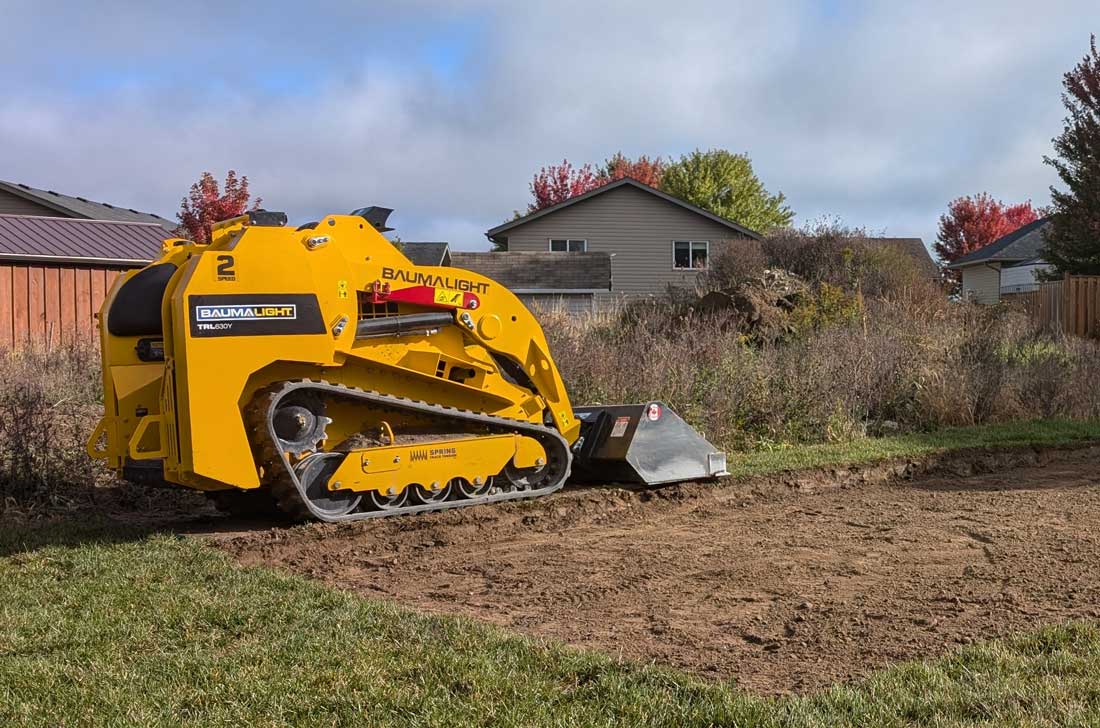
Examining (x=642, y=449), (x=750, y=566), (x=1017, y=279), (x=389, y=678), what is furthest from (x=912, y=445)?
(x=1017, y=279)

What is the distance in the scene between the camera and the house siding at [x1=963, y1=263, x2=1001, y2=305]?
41.6 m

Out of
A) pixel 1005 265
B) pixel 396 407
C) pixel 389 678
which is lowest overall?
pixel 389 678

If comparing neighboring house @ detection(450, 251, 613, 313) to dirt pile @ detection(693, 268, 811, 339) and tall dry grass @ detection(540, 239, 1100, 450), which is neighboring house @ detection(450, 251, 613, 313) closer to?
dirt pile @ detection(693, 268, 811, 339)

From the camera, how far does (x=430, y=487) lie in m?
8.02

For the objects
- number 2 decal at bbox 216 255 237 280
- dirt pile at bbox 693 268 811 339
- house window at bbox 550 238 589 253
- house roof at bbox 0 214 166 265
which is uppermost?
house window at bbox 550 238 589 253

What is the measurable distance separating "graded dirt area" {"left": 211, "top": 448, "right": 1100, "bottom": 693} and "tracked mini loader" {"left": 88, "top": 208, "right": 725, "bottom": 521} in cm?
38

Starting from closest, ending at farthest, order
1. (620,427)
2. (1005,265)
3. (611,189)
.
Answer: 1. (620,427)
2. (611,189)
3. (1005,265)

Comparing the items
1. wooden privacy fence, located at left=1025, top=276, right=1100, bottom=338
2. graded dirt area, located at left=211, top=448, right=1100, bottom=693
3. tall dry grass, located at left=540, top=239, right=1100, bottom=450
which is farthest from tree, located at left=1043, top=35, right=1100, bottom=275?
graded dirt area, located at left=211, top=448, right=1100, bottom=693

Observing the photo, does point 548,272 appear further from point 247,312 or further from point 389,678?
point 389,678

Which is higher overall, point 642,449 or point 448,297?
point 448,297

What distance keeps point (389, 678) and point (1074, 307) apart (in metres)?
22.5

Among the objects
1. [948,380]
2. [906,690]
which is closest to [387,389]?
[906,690]

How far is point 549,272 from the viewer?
34.1 meters

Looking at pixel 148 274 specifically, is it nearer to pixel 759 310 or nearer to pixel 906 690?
pixel 906 690
